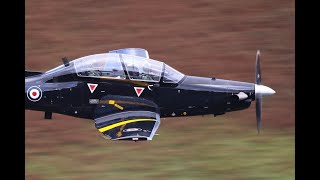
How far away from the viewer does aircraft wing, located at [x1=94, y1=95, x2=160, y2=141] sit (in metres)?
16.2

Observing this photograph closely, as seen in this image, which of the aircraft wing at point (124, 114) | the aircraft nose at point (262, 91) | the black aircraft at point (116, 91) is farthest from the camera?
the aircraft nose at point (262, 91)

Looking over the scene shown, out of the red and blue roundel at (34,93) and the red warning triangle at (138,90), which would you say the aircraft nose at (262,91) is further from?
the red and blue roundel at (34,93)

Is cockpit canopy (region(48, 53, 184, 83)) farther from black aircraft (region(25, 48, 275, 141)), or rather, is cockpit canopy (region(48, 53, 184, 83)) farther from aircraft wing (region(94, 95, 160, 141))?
aircraft wing (region(94, 95, 160, 141))

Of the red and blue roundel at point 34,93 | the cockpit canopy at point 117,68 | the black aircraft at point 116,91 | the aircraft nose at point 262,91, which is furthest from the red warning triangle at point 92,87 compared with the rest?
the aircraft nose at point 262,91

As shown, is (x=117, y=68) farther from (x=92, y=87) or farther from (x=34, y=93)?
(x=34, y=93)

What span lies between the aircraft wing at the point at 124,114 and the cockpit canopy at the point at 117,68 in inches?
21.0

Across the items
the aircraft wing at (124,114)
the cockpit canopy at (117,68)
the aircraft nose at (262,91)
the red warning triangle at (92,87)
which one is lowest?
the aircraft wing at (124,114)

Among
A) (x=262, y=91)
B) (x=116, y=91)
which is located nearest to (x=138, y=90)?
(x=116, y=91)

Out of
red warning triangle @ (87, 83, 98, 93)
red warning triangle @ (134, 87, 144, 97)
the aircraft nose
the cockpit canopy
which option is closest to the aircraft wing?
red warning triangle @ (134, 87, 144, 97)

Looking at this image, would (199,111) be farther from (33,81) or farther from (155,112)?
(33,81)

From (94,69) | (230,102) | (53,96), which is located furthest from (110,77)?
(230,102)

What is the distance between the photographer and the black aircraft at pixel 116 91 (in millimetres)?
16469

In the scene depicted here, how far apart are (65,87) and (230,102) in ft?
12.9

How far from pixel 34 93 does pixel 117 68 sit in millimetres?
2044
